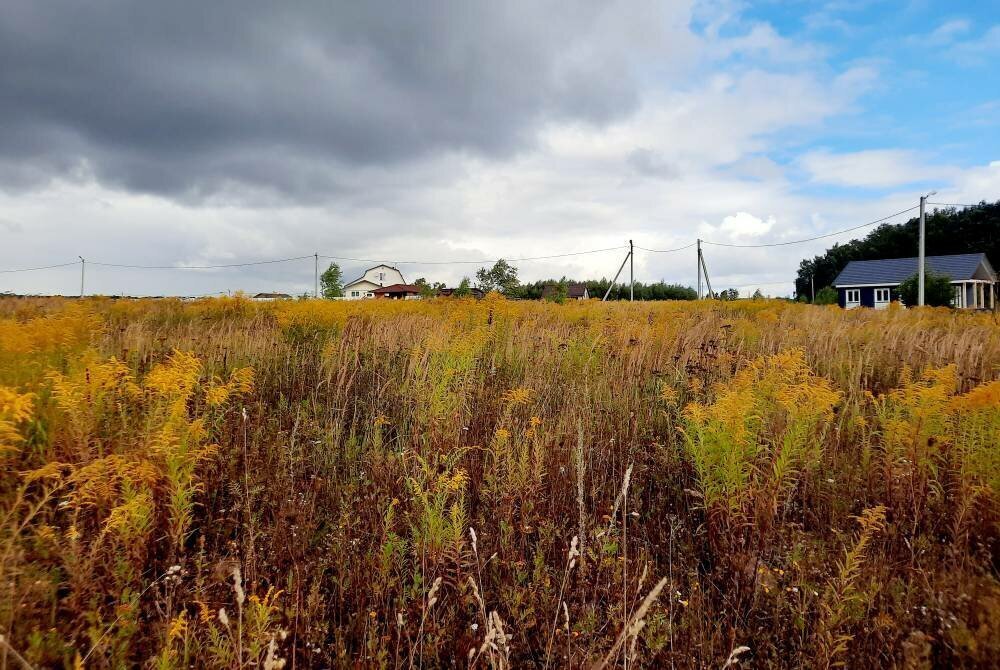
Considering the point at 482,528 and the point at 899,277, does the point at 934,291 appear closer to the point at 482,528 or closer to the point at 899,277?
the point at 899,277

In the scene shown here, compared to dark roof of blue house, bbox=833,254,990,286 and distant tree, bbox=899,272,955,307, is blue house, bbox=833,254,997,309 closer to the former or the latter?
dark roof of blue house, bbox=833,254,990,286

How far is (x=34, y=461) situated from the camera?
2439 mm

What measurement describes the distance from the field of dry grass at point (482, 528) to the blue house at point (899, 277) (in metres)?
Answer: 45.1

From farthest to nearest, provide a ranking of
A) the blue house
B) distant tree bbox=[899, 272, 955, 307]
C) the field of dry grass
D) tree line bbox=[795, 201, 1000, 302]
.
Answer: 1. tree line bbox=[795, 201, 1000, 302]
2. the blue house
3. distant tree bbox=[899, 272, 955, 307]
4. the field of dry grass

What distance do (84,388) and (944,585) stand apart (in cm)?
416

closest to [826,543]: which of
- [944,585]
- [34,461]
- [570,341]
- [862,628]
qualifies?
[944,585]

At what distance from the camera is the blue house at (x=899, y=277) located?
130 ft

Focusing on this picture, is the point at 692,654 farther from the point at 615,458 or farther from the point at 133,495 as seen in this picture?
the point at 133,495

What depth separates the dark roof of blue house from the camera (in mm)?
40375

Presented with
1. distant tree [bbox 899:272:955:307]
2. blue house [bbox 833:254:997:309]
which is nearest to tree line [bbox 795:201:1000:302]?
blue house [bbox 833:254:997:309]

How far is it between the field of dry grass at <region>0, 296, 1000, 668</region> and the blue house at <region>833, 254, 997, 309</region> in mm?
45088

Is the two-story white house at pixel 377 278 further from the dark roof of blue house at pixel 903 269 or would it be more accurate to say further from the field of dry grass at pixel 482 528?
the field of dry grass at pixel 482 528

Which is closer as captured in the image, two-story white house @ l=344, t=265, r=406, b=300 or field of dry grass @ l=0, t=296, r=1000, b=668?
field of dry grass @ l=0, t=296, r=1000, b=668

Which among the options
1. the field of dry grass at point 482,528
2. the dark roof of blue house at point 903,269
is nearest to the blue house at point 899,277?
the dark roof of blue house at point 903,269
